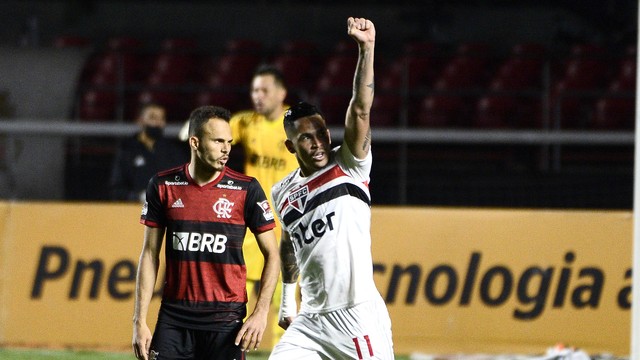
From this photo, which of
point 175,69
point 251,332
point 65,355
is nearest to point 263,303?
point 251,332

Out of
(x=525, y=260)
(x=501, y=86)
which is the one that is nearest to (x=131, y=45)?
(x=501, y=86)

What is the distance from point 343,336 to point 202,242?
2.57 ft

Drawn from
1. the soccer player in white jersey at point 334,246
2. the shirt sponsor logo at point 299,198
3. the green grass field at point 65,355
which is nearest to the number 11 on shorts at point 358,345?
the soccer player in white jersey at point 334,246

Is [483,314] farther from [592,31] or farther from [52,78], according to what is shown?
[592,31]

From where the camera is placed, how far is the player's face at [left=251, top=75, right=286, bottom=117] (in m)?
7.92

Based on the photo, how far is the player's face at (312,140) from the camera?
5.43 m

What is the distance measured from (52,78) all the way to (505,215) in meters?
4.90

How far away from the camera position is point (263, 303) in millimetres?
5164

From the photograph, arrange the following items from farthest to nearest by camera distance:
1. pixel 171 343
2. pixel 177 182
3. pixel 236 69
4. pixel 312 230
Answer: pixel 236 69 < pixel 312 230 < pixel 177 182 < pixel 171 343

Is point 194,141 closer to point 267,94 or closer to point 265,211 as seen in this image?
point 265,211

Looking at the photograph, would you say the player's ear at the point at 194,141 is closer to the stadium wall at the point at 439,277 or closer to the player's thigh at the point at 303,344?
the player's thigh at the point at 303,344

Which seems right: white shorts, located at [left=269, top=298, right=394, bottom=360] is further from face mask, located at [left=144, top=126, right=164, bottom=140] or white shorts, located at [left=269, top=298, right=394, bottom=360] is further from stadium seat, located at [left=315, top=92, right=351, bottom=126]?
stadium seat, located at [left=315, top=92, right=351, bottom=126]

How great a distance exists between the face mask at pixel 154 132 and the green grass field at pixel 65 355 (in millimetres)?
1922

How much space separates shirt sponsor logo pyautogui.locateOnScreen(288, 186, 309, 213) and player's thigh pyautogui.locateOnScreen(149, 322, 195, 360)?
2.52 feet
